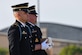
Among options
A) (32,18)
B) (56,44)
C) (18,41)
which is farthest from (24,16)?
(56,44)

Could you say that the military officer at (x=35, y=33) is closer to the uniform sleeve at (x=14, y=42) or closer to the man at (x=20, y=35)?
the man at (x=20, y=35)

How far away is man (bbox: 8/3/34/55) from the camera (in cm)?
777

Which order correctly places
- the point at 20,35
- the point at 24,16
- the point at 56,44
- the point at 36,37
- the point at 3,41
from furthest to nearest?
the point at 56,44 < the point at 3,41 < the point at 36,37 < the point at 24,16 < the point at 20,35

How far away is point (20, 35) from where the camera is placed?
7.94 meters

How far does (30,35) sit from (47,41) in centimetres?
70

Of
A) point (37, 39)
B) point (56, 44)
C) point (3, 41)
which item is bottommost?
point (56, 44)

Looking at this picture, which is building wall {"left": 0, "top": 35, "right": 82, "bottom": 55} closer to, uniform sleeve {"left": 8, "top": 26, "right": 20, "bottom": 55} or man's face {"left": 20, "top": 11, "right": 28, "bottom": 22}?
man's face {"left": 20, "top": 11, "right": 28, "bottom": 22}

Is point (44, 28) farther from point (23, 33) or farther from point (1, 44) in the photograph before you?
point (23, 33)

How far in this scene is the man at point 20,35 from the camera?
7.77 m

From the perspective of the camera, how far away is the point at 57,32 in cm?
5978

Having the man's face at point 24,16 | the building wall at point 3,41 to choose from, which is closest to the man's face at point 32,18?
the man's face at point 24,16

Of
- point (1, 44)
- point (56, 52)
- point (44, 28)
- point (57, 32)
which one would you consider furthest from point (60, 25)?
point (1, 44)

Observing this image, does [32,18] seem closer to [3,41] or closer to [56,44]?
[3,41]

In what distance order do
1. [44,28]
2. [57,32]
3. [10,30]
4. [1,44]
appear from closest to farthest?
[10,30]
[1,44]
[44,28]
[57,32]
